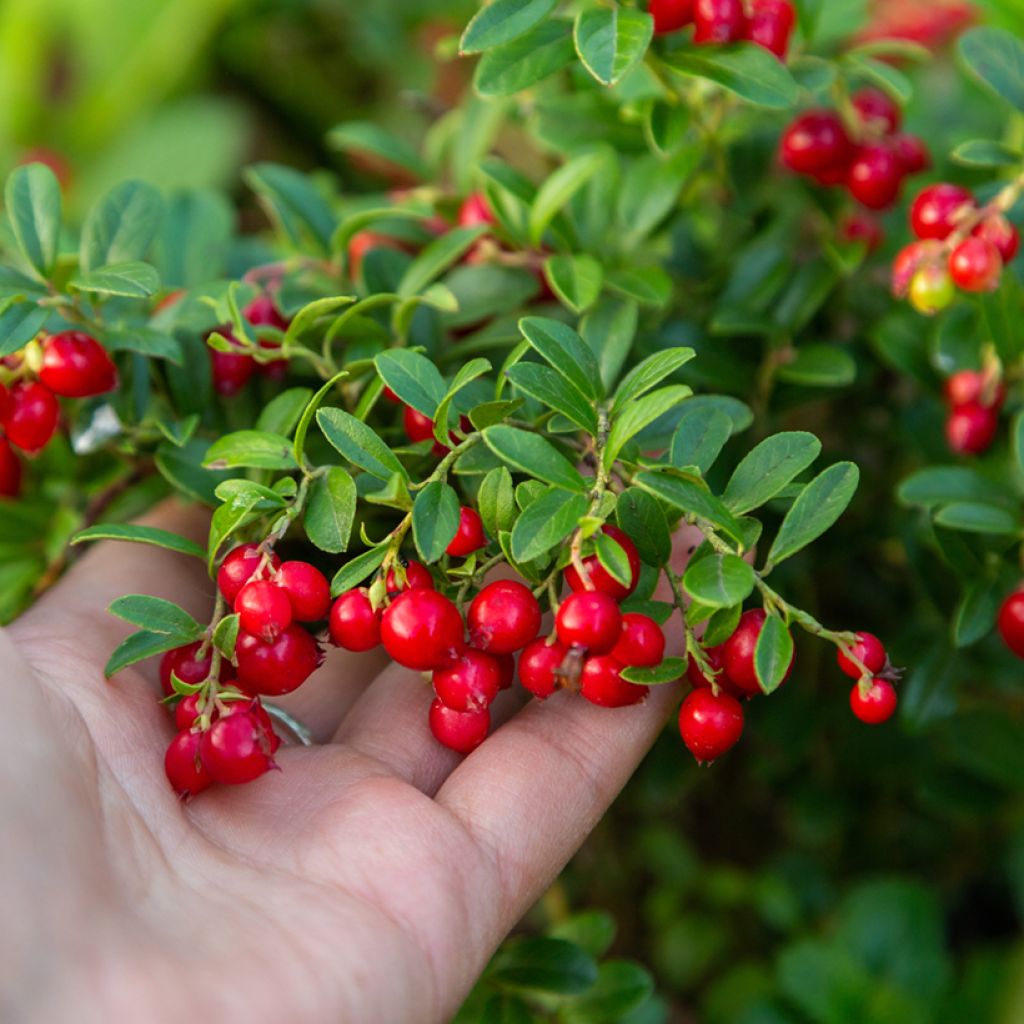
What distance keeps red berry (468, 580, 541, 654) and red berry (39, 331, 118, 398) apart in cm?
54

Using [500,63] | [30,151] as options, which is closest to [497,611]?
→ [500,63]

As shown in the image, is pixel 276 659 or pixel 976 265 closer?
pixel 276 659

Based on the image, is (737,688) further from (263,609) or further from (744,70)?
(744,70)

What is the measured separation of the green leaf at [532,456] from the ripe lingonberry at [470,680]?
0.21 meters

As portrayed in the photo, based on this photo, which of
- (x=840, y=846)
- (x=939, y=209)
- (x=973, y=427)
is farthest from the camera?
(x=840, y=846)

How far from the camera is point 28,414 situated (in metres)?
1.33

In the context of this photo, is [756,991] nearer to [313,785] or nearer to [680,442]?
[313,785]

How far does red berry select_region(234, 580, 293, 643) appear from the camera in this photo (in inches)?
44.1

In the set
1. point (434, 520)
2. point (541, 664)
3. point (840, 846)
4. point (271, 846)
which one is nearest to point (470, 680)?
point (541, 664)

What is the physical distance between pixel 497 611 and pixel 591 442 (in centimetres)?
21

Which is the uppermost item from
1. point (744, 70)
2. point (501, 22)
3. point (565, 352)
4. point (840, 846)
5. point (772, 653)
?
point (501, 22)

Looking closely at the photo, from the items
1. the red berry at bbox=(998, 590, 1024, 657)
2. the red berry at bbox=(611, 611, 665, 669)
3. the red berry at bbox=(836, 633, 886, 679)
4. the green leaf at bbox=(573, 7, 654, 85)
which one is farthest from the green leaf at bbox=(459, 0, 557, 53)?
the red berry at bbox=(998, 590, 1024, 657)

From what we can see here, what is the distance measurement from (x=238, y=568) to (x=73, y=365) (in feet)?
1.13

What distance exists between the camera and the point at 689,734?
1.18m
